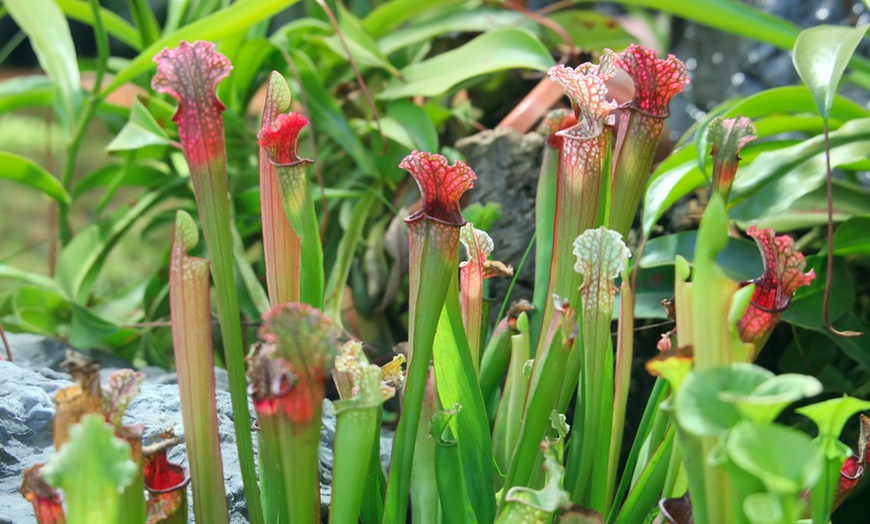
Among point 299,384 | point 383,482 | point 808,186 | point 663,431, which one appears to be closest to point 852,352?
point 808,186

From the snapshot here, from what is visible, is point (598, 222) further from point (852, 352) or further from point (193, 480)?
point (852, 352)

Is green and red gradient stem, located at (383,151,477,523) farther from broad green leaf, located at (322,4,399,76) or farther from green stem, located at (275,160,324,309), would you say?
broad green leaf, located at (322,4,399,76)

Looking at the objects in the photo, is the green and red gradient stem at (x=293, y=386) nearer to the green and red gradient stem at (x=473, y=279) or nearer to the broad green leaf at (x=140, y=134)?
the green and red gradient stem at (x=473, y=279)

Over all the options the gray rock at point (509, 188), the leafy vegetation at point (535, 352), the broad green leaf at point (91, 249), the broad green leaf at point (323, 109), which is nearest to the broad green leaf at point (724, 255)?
the leafy vegetation at point (535, 352)

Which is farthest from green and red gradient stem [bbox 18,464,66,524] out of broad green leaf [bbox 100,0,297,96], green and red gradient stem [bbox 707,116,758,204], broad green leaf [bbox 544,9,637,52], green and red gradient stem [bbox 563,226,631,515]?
broad green leaf [bbox 544,9,637,52]

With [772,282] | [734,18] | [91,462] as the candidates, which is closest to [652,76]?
[772,282]
